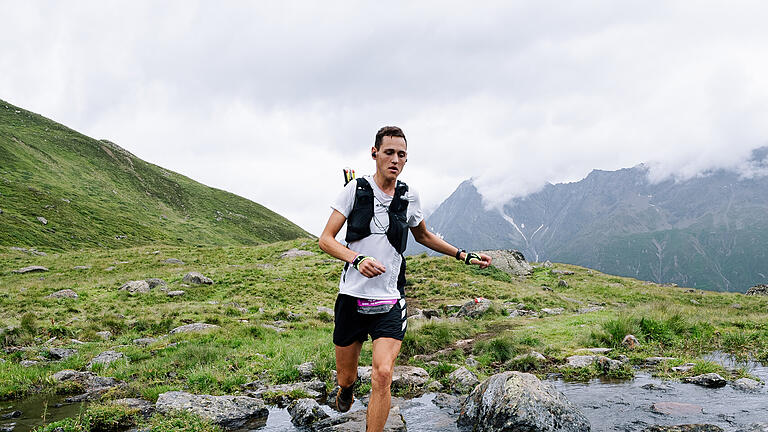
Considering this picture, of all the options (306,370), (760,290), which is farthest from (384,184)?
(760,290)

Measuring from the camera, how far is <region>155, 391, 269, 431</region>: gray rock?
6.93m

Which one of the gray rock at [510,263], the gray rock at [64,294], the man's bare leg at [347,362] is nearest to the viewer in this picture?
the man's bare leg at [347,362]

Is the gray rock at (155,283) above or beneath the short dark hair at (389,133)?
beneath

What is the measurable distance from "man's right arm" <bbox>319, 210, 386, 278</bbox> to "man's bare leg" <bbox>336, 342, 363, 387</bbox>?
144 centimetres

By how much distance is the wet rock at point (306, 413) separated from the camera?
6906 millimetres

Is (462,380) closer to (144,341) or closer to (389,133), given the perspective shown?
(389,133)

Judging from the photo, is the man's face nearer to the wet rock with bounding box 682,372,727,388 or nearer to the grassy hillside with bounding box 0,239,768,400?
the grassy hillside with bounding box 0,239,768,400

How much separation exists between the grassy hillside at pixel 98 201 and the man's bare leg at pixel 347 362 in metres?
55.7

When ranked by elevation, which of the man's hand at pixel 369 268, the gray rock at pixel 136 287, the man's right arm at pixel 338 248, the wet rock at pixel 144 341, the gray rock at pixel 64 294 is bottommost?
the wet rock at pixel 144 341

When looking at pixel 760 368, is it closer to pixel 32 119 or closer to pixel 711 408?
pixel 711 408

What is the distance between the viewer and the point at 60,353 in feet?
40.4

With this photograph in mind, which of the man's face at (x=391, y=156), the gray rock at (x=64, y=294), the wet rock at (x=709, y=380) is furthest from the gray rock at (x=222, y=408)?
the gray rock at (x=64, y=294)

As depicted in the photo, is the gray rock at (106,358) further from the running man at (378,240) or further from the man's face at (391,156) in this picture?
the man's face at (391,156)

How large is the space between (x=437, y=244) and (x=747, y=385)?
21.0ft
